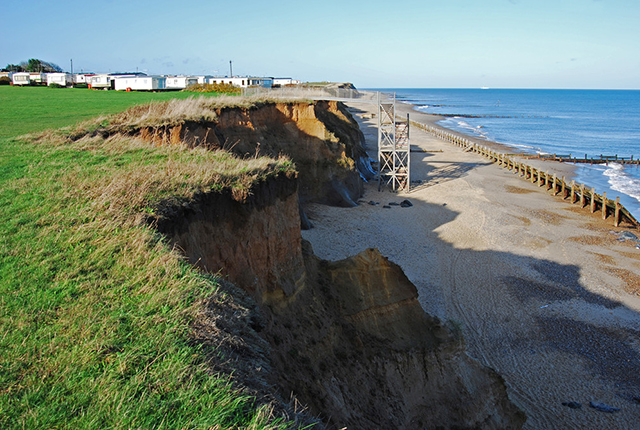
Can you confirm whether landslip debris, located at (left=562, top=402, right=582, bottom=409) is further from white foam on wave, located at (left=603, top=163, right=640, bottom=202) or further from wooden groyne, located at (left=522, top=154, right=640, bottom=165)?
wooden groyne, located at (left=522, top=154, right=640, bottom=165)

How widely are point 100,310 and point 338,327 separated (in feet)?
23.3

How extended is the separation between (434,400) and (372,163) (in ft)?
109

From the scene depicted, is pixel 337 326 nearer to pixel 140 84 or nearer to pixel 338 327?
pixel 338 327

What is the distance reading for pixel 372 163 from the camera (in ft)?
143

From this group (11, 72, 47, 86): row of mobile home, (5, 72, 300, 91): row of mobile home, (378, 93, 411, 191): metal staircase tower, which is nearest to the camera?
(378, 93, 411, 191): metal staircase tower

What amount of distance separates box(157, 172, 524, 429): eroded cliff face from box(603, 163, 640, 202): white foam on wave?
31711 mm

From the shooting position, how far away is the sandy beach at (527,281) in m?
14.2

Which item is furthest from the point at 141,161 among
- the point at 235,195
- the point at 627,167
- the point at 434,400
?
the point at 627,167

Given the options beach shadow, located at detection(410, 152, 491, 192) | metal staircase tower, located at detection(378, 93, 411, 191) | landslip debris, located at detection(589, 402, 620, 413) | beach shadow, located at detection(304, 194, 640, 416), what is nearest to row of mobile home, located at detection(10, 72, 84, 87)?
metal staircase tower, located at detection(378, 93, 411, 191)

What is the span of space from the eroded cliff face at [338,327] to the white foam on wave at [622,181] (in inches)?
1248

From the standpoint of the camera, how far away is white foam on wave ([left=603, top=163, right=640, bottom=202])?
129ft

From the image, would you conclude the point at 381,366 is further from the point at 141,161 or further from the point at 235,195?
the point at 141,161

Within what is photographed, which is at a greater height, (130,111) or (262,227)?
(130,111)

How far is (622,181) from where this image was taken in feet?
141
